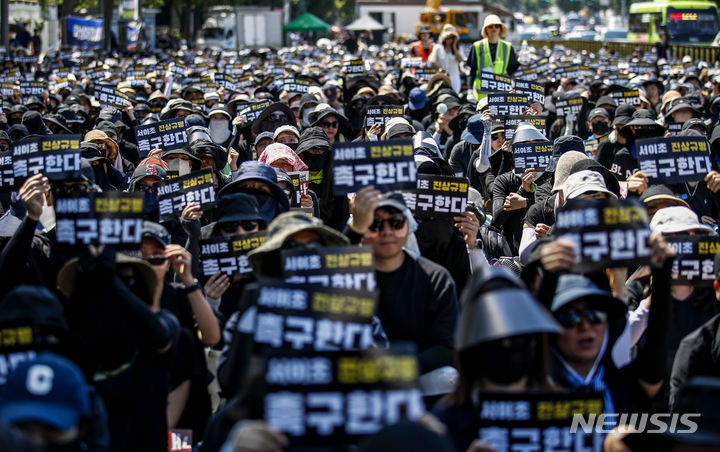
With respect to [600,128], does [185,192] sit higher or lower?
lower

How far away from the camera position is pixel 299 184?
815 centimetres

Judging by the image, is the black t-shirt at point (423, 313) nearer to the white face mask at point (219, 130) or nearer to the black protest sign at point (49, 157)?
the black protest sign at point (49, 157)

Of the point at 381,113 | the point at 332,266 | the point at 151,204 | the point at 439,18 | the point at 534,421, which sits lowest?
the point at 534,421

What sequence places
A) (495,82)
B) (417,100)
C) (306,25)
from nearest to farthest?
1. (495,82)
2. (417,100)
3. (306,25)

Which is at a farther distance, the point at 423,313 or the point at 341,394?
the point at 423,313

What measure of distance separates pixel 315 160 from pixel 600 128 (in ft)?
16.0

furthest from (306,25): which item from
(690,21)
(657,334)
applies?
(657,334)

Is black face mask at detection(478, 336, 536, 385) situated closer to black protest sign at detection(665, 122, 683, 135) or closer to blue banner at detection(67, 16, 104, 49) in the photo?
black protest sign at detection(665, 122, 683, 135)

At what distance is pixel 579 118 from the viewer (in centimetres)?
1493

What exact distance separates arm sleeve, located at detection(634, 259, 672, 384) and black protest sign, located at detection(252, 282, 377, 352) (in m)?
1.24

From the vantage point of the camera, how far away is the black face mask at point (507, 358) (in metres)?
3.62

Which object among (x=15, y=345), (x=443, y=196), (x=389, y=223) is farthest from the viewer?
(x=443, y=196)

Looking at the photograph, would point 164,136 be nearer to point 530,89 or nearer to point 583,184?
point 583,184

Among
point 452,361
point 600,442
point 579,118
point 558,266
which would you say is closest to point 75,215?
point 452,361
